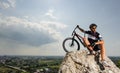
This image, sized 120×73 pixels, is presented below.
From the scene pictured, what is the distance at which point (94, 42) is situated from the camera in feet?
55.0

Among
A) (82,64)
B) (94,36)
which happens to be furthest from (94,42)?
(82,64)

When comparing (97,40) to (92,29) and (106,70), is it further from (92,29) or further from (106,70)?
(106,70)

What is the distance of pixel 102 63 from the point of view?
54.1 ft

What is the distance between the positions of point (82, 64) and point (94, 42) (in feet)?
6.15

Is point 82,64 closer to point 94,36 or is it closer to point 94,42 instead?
point 94,42

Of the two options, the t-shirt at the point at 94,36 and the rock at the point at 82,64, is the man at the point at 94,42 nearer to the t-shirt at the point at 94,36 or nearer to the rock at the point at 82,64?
the t-shirt at the point at 94,36

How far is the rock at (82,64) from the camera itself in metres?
16.0

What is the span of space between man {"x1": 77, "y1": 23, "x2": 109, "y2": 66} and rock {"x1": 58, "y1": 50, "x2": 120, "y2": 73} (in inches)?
17.3

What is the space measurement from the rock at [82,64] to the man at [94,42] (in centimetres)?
44

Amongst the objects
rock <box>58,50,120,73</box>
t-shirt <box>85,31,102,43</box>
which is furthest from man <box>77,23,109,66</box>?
rock <box>58,50,120,73</box>

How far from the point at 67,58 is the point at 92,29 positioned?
2796 millimetres

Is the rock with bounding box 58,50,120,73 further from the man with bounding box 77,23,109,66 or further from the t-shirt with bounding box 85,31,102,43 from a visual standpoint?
the t-shirt with bounding box 85,31,102,43

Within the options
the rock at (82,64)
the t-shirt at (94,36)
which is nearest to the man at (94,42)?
the t-shirt at (94,36)

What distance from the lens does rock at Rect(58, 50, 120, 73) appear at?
1599cm
